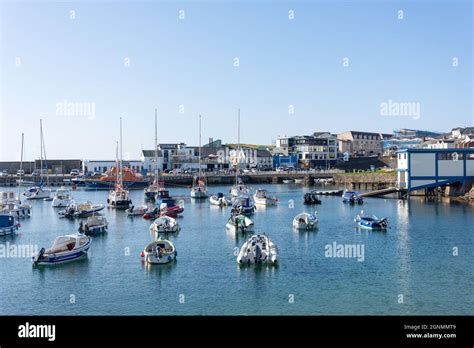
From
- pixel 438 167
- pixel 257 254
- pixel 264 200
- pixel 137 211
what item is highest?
pixel 438 167

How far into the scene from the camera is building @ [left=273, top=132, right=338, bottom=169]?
78.3m

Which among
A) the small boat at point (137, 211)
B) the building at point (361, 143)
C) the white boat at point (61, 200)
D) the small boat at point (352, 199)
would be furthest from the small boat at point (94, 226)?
the building at point (361, 143)

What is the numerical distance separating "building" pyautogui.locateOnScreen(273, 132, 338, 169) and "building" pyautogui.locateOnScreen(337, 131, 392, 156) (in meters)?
4.18

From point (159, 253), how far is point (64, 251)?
132 inches

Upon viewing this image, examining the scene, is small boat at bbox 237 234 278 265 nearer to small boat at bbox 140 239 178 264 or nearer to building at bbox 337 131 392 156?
small boat at bbox 140 239 178 264

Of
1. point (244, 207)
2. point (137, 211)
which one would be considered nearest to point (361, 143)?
point (244, 207)

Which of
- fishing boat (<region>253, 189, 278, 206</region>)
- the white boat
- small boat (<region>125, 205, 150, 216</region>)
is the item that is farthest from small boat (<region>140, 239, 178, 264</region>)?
the white boat

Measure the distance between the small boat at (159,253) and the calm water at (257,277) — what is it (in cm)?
32

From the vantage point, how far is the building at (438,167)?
39062mm

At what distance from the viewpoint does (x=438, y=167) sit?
129 feet

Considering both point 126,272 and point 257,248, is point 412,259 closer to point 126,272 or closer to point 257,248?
point 257,248

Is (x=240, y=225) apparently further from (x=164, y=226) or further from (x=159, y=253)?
(x=159, y=253)
